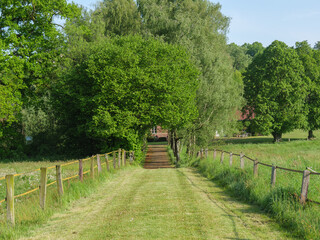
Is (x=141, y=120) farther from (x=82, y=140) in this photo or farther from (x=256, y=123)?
(x=256, y=123)

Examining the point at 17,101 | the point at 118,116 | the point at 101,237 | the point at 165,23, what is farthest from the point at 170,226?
the point at 165,23

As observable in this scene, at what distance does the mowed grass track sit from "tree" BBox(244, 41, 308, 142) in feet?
111

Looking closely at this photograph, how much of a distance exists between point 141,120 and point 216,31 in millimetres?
17348

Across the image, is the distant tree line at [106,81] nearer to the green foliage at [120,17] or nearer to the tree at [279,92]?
the green foliage at [120,17]

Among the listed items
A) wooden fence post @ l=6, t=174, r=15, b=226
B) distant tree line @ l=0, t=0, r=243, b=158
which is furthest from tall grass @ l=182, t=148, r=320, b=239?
distant tree line @ l=0, t=0, r=243, b=158

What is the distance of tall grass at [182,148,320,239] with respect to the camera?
23.5 ft

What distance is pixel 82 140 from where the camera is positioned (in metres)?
32.6

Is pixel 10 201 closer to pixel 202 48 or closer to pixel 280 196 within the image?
pixel 280 196

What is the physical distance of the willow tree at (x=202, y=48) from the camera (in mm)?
32331

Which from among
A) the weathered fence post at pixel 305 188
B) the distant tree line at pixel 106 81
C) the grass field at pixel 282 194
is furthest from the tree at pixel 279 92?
the weathered fence post at pixel 305 188

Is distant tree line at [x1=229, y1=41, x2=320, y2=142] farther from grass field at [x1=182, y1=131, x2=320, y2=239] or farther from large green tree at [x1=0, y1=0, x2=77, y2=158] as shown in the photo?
Answer: grass field at [x1=182, y1=131, x2=320, y2=239]

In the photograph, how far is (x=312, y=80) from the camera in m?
46.8

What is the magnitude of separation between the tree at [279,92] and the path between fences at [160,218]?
111 feet

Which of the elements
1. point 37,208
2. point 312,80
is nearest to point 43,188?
point 37,208
